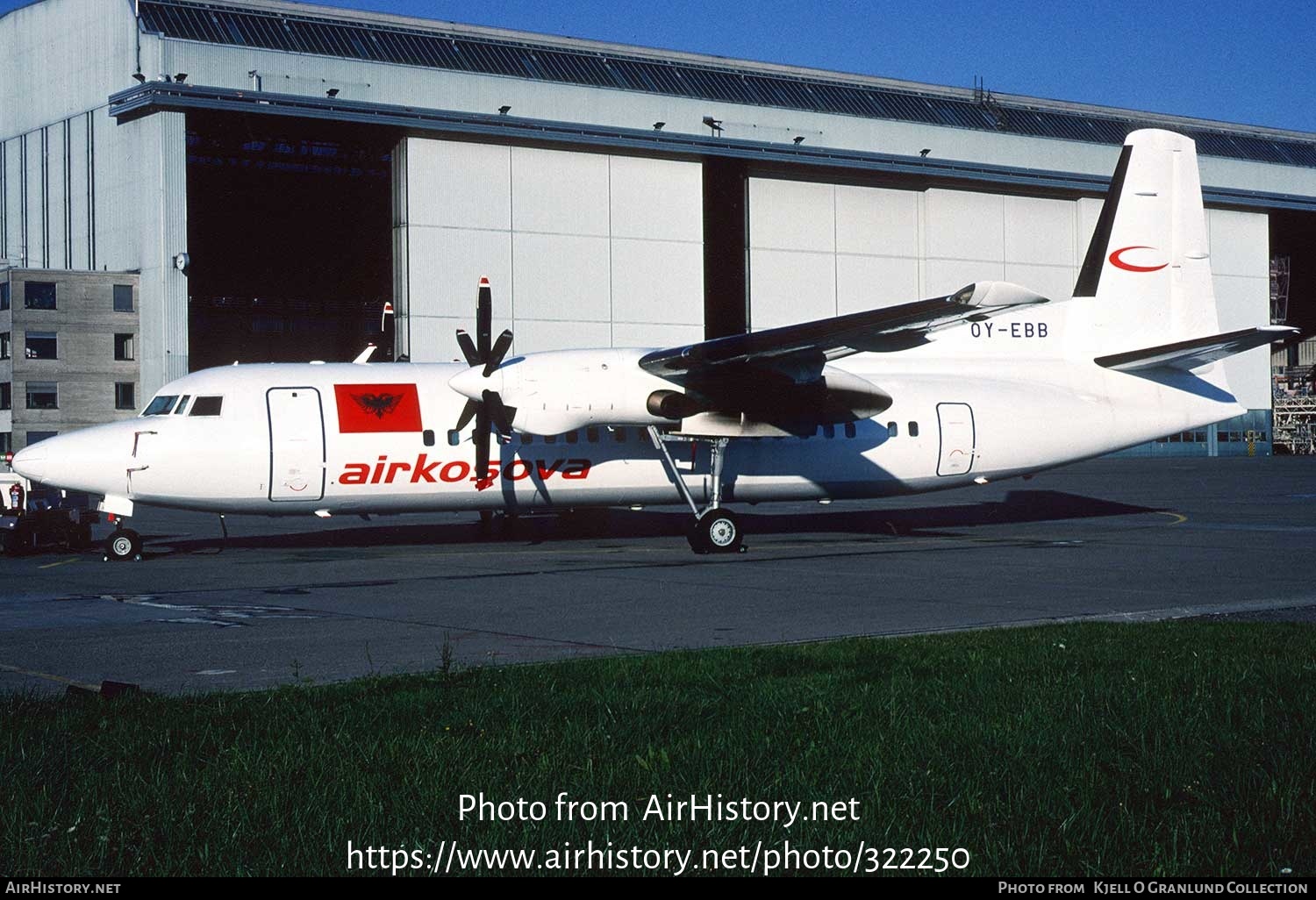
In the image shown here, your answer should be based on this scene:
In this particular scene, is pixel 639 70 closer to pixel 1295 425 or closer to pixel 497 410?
pixel 497 410

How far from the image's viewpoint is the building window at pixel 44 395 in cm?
5403

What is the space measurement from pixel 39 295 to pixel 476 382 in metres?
38.9

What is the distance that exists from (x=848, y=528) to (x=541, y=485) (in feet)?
24.2

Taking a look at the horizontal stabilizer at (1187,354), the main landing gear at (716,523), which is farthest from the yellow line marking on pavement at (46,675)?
the horizontal stabilizer at (1187,354)

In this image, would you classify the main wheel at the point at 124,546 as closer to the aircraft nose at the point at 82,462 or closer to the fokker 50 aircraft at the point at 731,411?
the fokker 50 aircraft at the point at 731,411

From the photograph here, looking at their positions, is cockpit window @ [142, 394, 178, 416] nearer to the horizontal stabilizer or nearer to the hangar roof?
the horizontal stabilizer

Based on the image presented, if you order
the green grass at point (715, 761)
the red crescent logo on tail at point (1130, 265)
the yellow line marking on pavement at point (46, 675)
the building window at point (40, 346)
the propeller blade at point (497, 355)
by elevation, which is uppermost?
the building window at point (40, 346)

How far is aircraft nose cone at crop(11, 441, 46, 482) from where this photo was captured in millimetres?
20922

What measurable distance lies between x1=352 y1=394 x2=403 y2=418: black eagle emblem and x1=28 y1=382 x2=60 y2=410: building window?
3790cm

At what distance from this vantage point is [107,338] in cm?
5328

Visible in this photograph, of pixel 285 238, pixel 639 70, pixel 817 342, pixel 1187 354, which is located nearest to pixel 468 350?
pixel 817 342

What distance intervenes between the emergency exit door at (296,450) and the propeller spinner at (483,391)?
2.35 metres

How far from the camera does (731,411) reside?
72.3ft

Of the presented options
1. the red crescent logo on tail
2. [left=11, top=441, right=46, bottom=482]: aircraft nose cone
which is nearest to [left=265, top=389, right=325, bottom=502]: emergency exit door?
[left=11, top=441, right=46, bottom=482]: aircraft nose cone
